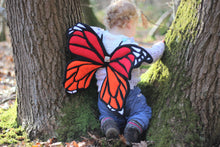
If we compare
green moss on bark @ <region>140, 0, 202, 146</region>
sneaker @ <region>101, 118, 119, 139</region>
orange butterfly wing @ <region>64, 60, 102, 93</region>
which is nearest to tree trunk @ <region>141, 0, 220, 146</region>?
green moss on bark @ <region>140, 0, 202, 146</region>

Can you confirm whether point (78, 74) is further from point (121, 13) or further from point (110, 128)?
point (121, 13)

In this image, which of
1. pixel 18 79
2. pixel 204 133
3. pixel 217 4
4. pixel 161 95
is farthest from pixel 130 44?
pixel 18 79

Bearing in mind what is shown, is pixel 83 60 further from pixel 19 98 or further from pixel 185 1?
pixel 185 1

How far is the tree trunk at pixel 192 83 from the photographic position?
76.9 inches

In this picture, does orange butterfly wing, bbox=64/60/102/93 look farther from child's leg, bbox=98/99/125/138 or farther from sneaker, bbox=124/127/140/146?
sneaker, bbox=124/127/140/146

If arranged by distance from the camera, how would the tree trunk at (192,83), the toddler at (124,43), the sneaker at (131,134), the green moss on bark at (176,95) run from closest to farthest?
the tree trunk at (192,83)
the green moss on bark at (176,95)
the sneaker at (131,134)
the toddler at (124,43)

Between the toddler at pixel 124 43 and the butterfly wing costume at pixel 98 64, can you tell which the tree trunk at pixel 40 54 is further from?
the toddler at pixel 124 43

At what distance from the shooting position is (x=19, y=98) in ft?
9.18

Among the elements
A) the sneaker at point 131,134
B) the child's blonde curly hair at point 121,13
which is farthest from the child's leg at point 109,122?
the child's blonde curly hair at point 121,13

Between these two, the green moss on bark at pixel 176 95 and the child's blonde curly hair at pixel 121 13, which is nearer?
the green moss on bark at pixel 176 95

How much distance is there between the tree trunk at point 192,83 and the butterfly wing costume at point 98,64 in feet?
1.53

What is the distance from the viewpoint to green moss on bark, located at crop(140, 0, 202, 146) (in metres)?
2.07

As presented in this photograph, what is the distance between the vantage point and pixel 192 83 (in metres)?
2.08

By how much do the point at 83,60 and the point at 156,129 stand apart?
1.19m
